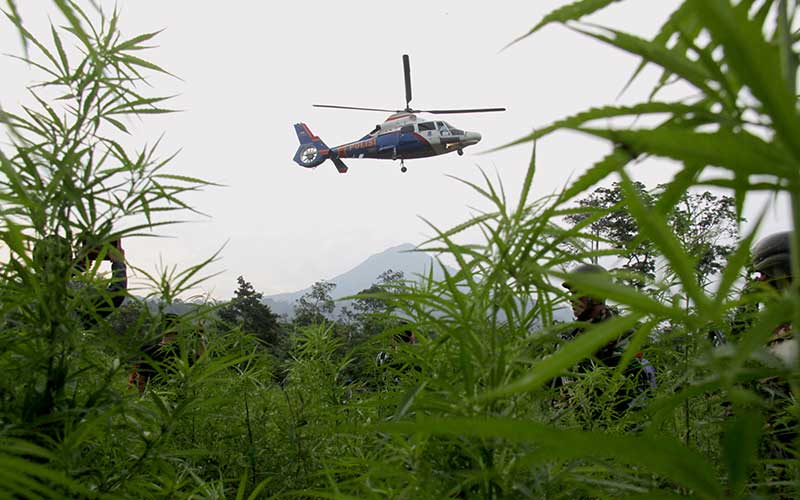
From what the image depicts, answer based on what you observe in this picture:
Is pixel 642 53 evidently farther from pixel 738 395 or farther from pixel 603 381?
pixel 603 381

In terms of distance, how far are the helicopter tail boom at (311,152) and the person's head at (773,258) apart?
35331 mm

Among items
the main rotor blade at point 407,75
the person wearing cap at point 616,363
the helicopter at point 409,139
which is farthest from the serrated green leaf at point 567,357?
the helicopter at point 409,139

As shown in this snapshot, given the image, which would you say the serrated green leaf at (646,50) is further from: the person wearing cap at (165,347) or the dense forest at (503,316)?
the person wearing cap at (165,347)

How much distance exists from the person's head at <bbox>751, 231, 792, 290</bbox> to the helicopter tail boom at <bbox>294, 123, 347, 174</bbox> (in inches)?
1391

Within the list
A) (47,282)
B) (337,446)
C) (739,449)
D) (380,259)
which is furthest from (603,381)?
(380,259)

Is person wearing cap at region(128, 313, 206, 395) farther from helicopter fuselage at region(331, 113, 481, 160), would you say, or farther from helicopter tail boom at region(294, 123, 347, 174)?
helicopter tail boom at region(294, 123, 347, 174)

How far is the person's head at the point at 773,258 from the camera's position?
Answer: 1.38 metres

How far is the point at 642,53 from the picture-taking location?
0.34m

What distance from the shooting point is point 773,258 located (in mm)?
1386

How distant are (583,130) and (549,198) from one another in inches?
18.6

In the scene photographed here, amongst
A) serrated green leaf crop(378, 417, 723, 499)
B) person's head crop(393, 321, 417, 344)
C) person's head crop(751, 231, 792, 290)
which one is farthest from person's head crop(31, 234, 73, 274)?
person's head crop(751, 231, 792, 290)

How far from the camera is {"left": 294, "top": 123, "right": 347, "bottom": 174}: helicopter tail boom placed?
36719 millimetres

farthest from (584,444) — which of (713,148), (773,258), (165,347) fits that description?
(773,258)

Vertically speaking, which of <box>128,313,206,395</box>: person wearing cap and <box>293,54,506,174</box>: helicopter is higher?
<box>293,54,506,174</box>: helicopter
